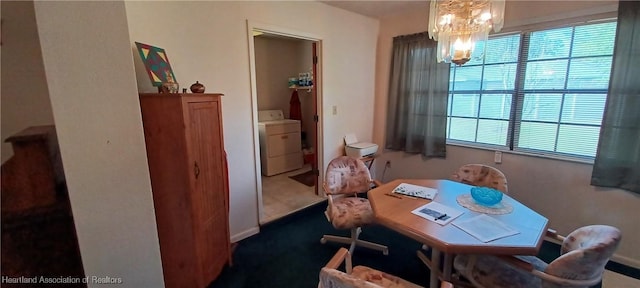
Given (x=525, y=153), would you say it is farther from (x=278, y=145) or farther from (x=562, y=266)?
(x=278, y=145)

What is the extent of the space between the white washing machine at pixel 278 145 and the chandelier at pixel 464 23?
2995 mm

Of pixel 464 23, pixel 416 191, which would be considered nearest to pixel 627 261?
pixel 416 191

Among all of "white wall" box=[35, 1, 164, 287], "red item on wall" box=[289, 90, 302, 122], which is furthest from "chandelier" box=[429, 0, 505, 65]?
"red item on wall" box=[289, 90, 302, 122]

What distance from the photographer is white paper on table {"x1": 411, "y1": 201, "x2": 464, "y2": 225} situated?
1.58m

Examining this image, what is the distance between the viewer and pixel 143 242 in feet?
3.59

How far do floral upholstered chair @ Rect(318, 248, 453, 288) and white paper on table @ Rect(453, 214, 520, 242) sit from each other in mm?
388

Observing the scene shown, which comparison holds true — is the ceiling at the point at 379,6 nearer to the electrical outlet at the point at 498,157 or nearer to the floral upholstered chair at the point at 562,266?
the electrical outlet at the point at 498,157

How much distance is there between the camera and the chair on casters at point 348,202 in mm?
2217

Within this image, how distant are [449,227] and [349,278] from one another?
2.77ft

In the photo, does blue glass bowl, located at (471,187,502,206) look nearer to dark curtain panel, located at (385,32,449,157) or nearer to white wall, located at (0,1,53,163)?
dark curtain panel, located at (385,32,449,157)

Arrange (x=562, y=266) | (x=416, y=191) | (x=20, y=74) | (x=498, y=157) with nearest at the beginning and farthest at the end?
(x=20, y=74) < (x=562, y=266) < (x=416, y=191) < (x=498, y=157)

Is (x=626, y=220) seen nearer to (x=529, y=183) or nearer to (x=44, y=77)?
(x=529, y=183)

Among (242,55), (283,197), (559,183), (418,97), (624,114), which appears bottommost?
(283,197)

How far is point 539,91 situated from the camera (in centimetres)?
253
